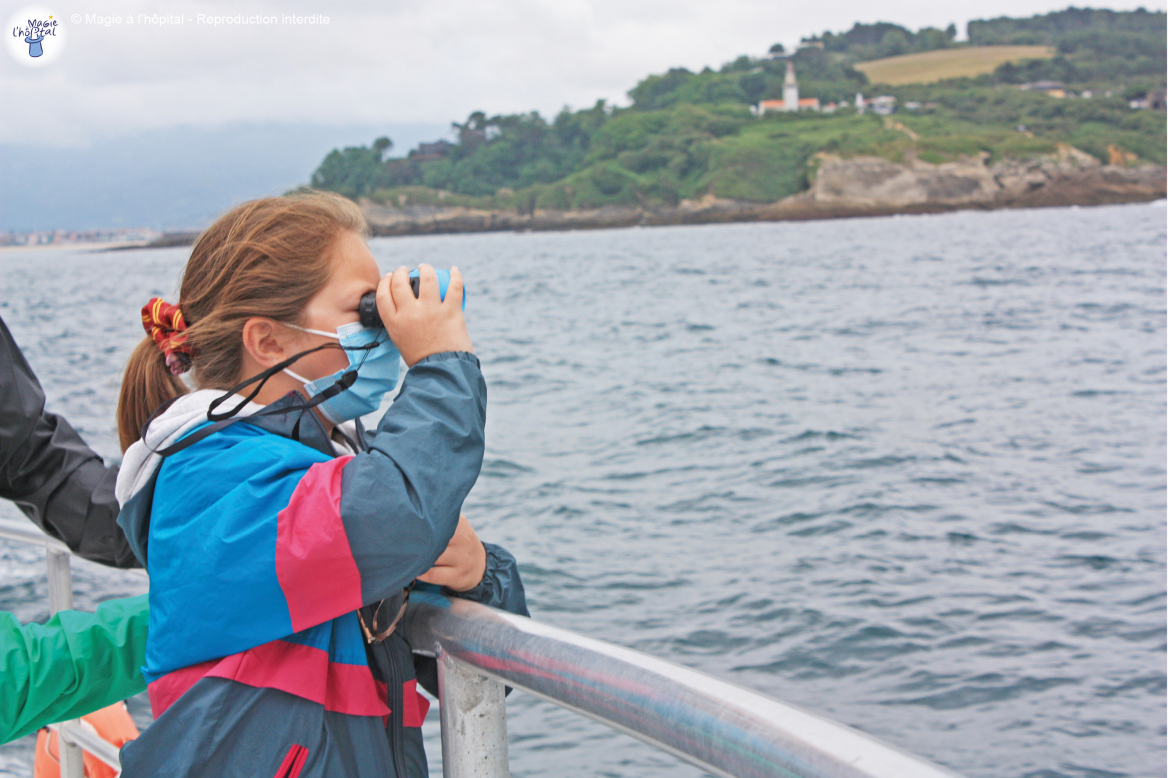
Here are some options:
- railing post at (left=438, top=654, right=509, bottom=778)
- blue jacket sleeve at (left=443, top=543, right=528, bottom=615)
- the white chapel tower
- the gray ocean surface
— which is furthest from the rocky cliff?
railing post at (left=438, top=654, right=509, bottom=778)

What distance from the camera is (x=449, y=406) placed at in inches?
42.4

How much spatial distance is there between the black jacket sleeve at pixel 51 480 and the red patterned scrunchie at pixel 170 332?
0.57 metres

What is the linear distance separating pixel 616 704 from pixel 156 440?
61cm

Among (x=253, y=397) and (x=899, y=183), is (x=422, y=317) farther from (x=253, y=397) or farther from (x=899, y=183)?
(x=899, y=183)

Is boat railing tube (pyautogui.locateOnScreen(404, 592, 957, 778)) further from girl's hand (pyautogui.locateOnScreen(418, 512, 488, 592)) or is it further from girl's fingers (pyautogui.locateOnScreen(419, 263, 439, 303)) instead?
girl's fingers (pyautogui.locateOnScreen(419, 263, 439, 303))

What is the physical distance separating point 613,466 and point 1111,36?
147 meters

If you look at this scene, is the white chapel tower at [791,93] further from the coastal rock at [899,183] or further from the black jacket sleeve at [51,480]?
the black jacket sleeve at [51,480]

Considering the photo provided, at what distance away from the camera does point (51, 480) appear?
5.61 feet

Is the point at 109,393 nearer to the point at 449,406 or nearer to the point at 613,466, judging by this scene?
the point at 613,466

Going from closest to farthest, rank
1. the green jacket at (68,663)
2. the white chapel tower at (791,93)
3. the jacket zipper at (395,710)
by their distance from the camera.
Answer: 1. the jacket zipper at (395,710)
2. the green jacket at (68,663)
3. the white chapel tower at (791,93)

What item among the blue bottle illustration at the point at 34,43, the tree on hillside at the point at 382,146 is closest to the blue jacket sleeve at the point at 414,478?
the blue bottle illustration at the point at 34,43

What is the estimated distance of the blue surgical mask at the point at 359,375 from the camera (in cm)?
125

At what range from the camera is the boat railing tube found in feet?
2.25

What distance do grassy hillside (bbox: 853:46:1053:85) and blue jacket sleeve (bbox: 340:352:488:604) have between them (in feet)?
451
